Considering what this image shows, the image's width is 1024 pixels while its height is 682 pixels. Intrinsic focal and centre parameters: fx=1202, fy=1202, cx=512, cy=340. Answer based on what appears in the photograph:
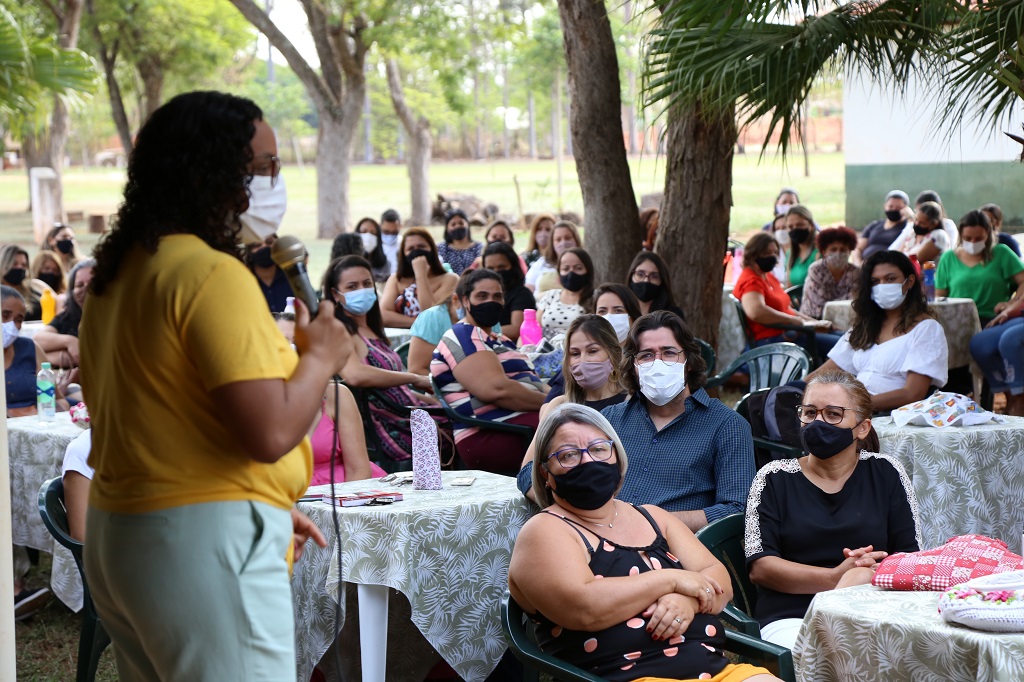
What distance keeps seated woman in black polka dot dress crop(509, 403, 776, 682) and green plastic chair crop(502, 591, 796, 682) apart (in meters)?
0.05

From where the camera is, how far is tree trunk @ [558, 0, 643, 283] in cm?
821

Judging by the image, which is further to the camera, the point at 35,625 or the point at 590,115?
the point at 590,115

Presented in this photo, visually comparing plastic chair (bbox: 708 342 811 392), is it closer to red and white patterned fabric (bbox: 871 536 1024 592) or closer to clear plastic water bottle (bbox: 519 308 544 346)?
clear plastic water bottle (bbox: 519 308 544 346)

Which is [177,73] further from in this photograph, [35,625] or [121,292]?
[121,292]

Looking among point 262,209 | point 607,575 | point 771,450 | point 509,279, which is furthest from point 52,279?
point 262,209

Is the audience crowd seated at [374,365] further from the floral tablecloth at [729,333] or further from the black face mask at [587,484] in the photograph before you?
the floral tablecloth at [729,333]

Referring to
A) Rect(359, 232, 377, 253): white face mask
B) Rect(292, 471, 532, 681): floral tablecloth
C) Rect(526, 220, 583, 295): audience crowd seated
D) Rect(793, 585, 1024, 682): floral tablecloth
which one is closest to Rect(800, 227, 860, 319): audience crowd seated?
Rect(526, 220, 583, 295): audience crowd seated

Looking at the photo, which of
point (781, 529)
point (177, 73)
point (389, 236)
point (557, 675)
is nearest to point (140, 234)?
point (557, 675)

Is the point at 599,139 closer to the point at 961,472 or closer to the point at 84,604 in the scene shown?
the point at 961,472

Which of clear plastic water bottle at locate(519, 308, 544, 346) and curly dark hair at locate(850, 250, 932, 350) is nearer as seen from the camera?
curly dark hair at locate(850, 250, 932, 350)

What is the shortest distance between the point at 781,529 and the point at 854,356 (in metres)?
2.81

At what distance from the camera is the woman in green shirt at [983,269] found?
9570 mm

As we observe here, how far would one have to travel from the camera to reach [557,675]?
132 inches

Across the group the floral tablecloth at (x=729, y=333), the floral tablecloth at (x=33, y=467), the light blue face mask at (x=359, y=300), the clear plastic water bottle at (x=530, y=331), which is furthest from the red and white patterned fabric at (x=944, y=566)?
the floral tablecloth at (x=729, y=333)
